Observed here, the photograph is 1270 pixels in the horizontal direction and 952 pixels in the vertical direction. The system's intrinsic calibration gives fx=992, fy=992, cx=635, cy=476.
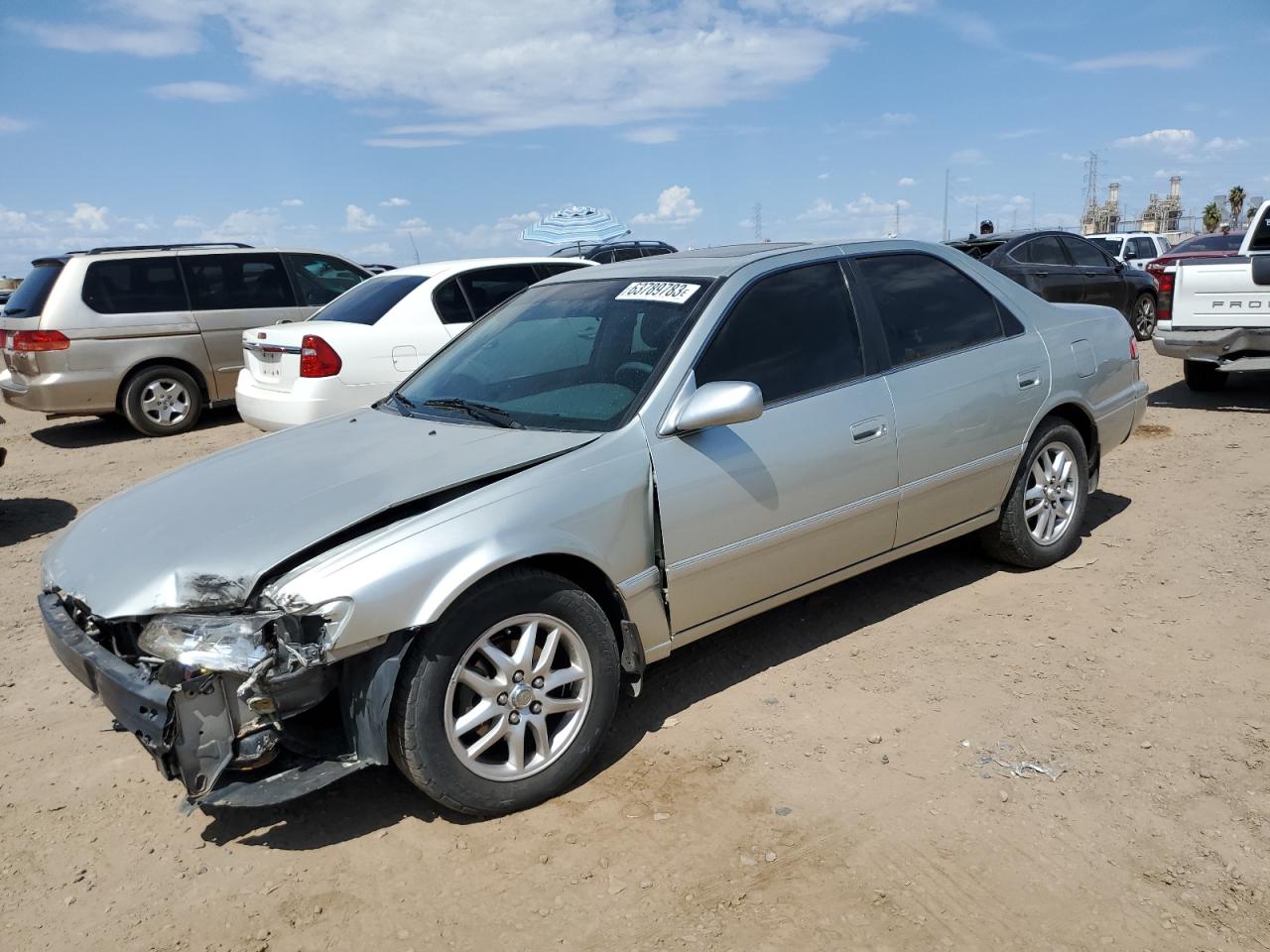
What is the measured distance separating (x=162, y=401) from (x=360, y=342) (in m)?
3.81

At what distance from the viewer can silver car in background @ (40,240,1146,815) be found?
9.27 feet

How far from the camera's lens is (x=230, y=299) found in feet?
34.6

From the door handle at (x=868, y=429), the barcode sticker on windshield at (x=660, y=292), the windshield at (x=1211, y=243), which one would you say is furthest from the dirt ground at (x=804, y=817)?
the windshield at (x=1211, y=243)

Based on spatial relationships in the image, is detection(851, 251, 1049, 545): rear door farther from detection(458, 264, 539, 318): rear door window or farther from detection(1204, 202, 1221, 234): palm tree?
detection(1204, 202, 1221, 234): palm tree

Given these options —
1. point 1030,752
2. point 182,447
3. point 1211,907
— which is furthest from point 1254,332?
point 182,447

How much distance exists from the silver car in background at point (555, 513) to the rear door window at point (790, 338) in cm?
1

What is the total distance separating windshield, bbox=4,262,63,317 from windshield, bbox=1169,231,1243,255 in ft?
52.0

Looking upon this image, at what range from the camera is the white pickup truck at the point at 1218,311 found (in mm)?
8500

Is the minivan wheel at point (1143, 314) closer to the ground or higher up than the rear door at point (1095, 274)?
closer to the ground

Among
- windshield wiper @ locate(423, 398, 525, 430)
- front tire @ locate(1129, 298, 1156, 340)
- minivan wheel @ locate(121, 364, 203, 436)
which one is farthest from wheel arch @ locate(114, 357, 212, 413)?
front tire @ locate(1129, 298, 1156, 340)

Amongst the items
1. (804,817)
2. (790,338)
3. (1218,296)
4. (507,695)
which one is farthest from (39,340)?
(1218,296)

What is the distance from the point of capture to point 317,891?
9.44 ft

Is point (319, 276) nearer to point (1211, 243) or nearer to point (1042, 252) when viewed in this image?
point (1042, 252)

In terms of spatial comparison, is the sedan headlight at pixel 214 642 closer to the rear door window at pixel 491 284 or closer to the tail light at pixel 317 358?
the tail light at pixel 317 358
